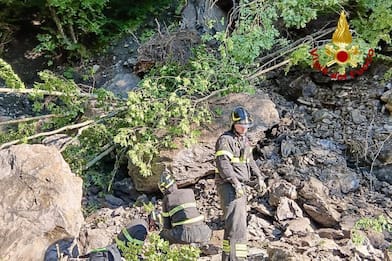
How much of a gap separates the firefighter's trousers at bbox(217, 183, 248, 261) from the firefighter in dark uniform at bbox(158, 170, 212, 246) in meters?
0.26

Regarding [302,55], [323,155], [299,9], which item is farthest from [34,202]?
[299,9]

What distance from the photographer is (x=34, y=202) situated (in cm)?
435

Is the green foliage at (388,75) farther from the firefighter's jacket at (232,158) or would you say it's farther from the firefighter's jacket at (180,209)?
the firefighter's jacket at (180,209)

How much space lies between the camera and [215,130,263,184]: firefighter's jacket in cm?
468

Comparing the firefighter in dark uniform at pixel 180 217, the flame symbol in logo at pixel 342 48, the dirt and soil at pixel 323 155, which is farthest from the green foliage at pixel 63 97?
the flame symbol in logo at pixel 342 48

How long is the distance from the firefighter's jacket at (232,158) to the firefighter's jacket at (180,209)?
40cm

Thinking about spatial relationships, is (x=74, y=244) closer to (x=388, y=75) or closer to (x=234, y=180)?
(x=234, y=180)

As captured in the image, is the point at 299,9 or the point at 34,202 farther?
the point at 299,9

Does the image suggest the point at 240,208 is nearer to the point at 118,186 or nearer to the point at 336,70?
the point at 118,186

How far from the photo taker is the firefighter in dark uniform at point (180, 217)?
462 cm

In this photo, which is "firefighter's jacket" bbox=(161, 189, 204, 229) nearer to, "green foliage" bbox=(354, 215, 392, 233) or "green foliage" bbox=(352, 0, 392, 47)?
"green foliage" bbox=(354, 215, 392, 233)

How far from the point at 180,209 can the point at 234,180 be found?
0.58 meters

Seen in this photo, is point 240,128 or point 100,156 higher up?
point 100,156

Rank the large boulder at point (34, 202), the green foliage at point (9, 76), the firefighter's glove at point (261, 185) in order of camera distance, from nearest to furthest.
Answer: the large boulder at point (34, 202), the firefighter's glove at point (261, 185), the green foliage at point (9, 76)
